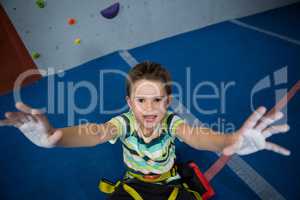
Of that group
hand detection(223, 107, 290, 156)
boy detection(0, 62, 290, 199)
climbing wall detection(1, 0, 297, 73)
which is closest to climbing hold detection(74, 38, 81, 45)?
climbing wall detection(1, 0, 297, 73)

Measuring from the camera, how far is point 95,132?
1.42 m

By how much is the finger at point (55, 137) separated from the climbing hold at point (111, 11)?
82.4 inches

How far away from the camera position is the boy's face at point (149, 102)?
1.38 meters

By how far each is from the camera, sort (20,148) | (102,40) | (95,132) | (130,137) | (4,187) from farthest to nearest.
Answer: (102,40) → (20,148) → (4,187) → (130,137) → (95,132)

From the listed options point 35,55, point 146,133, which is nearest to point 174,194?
point 146,133

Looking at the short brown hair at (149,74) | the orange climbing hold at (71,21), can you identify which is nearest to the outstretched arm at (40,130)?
the short brown hair at (149,74)

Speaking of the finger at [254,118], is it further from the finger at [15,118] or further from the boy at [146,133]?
the finger at [15,118]

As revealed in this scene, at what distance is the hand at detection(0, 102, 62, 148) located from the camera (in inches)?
42.7

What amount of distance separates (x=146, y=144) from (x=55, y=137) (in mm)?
499

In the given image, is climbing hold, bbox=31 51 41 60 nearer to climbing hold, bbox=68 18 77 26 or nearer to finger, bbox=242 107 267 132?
climbing hold, bbox=68 18 77 26

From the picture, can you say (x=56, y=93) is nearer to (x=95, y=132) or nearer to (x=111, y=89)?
(x=111, y=89)

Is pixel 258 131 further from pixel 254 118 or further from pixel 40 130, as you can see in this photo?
pixel 40 130

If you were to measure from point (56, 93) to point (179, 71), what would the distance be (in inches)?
Answer: 47.9

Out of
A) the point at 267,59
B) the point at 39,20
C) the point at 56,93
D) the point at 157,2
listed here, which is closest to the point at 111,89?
the point at 56,93
